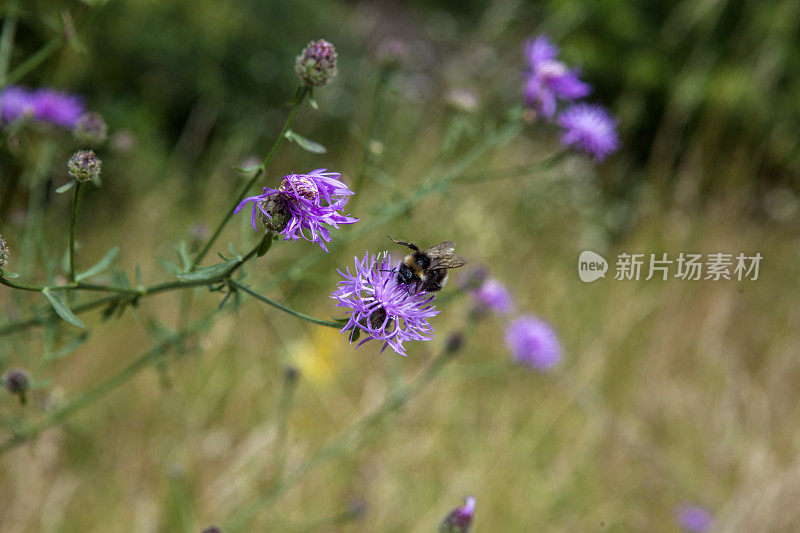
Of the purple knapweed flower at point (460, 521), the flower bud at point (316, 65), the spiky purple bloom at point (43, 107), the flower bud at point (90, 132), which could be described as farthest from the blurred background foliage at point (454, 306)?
the purple knapweed flower at point (460, 521)

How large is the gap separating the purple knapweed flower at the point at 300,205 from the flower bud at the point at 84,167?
1.04 ft

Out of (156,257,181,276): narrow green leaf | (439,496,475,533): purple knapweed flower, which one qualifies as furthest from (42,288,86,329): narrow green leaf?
(439,496,475,533): purple knapweed flower

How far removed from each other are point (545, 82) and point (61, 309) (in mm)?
1436

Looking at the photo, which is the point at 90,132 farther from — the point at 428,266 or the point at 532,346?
the point at 532,346

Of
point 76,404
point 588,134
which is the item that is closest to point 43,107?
point 76,404

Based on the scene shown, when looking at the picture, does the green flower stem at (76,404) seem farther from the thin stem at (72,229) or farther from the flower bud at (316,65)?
the flower bud at (316,65)

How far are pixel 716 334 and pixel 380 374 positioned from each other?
6.20 ft

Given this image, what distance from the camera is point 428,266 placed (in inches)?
51.9

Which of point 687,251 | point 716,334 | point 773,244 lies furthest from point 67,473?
point 773,244

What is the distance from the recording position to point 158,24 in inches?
169

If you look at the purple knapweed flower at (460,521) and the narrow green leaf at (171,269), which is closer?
the narrow green leaf at (171,269)

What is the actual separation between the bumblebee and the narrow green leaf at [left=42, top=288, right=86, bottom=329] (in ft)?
1.72

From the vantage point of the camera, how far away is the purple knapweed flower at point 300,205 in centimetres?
103

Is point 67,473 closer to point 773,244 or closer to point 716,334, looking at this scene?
point 716,334
